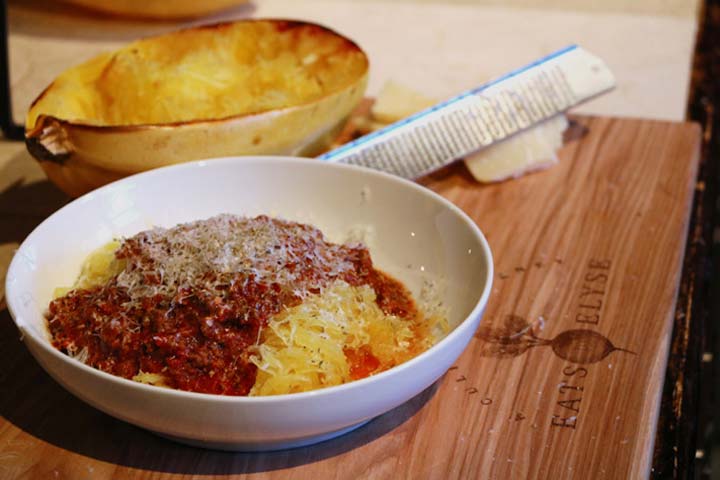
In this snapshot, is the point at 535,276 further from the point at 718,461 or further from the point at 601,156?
the point at 718,461

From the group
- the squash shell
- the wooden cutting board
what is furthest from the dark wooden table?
the squash shell

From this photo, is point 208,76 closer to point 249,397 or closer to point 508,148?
point 508,148

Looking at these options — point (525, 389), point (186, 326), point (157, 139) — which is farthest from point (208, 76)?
point (525, 389)

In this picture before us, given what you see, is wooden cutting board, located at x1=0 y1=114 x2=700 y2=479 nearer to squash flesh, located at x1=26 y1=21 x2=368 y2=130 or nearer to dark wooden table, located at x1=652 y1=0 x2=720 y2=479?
dark wooden table, located at x1=652 y1=0 x2=720 y2=479

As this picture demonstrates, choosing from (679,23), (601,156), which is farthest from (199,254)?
(679,23)

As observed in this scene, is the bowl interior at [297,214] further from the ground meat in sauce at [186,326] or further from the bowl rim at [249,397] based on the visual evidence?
the ground meat in sauce at [186,326]
